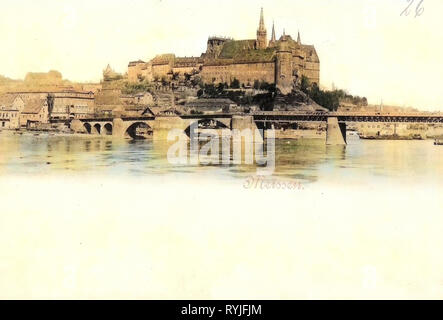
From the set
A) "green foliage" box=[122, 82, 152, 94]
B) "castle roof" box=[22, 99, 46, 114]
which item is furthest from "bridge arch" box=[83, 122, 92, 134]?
"castle roof" box=[22, 99, 46, 114]

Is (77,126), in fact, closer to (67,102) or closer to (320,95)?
(67,102)

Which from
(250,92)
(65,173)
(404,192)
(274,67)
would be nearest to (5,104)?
(65,173)

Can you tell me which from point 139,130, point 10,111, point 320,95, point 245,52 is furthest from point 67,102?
point 320,95

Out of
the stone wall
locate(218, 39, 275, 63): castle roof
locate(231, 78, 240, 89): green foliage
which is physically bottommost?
locate(231, 78, 240, 89): green foliage

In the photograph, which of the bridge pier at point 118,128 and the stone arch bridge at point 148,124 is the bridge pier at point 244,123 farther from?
the bridge pier at point 118,128

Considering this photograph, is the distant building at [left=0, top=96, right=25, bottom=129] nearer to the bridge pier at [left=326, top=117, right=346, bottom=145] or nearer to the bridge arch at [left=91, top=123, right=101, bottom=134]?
the bridge arch at [left=91, top=123, right=101, bottom=134]

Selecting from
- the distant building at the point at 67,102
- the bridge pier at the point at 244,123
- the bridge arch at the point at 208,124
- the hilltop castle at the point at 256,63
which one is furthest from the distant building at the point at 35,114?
the hilltop castle at the point at 256,63
